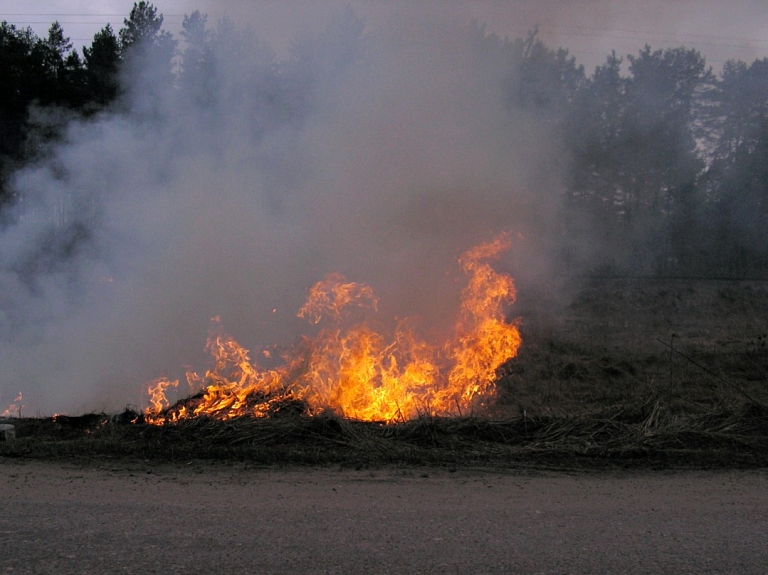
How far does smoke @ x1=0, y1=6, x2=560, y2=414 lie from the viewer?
962 cm

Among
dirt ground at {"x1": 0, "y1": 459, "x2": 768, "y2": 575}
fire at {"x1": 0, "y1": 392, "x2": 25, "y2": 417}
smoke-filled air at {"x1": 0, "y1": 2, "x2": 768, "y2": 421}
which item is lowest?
dirt ground at {"x1": 0, "y1": 459, "x2": 768, "y2": 575}

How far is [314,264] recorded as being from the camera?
31.6 feet

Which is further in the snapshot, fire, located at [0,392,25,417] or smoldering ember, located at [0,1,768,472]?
fire, located at [0,392,25,417]

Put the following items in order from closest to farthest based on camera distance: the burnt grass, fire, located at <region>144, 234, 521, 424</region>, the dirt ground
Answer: the dirt ground, the burnt grass, fire, located at <region>144, 234, 521, 424</region>

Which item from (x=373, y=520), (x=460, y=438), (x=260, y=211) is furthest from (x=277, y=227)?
(x=373, y=520)

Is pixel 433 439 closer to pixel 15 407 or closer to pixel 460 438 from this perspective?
pixel 460 438

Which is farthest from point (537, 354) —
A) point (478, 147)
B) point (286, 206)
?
point (286, 206)

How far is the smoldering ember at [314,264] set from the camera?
290 inches

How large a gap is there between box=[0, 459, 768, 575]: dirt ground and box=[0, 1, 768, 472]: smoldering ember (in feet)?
2.38

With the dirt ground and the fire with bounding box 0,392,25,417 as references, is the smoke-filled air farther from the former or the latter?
the dirt ground

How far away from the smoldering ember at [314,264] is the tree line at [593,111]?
69 mm

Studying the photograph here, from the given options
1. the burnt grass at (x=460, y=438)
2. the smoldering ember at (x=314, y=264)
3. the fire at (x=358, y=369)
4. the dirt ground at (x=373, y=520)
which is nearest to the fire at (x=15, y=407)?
the smoldering ember at (x=314, y=264)

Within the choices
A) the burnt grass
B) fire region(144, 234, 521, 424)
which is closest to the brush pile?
the burnt grass

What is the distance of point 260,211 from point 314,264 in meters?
1.13
